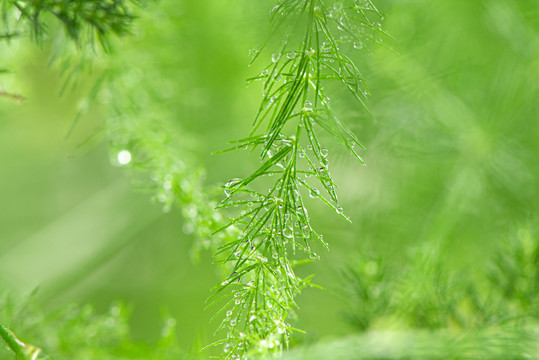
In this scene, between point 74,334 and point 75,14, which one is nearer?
point 75,14

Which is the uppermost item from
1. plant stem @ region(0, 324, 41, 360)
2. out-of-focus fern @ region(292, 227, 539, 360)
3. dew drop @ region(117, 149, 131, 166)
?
dew drop @ region(117, 149, 131, 166)

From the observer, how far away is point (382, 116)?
576 millimetres

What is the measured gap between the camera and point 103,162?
3.38ft

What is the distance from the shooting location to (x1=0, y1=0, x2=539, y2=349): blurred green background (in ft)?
1.66

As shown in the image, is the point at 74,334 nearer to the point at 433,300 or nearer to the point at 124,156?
the point at 124,156

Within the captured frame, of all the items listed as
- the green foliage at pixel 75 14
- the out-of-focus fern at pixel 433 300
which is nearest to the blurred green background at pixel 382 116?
the out-of-focus fern at pixel 433 300

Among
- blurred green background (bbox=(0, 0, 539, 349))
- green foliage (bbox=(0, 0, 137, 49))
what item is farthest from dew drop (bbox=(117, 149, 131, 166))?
green foliage (bbox=(0, 0, 137, 49))

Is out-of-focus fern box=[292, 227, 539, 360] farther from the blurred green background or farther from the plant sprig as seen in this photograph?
the plant sprig

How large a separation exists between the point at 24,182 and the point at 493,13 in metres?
0.87

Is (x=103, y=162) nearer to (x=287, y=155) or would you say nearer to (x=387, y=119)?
(x=387, y=119)

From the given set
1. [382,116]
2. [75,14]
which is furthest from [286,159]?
[382,116]

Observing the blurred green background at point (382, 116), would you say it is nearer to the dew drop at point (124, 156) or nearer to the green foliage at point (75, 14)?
the dew drop at point (124, 156)

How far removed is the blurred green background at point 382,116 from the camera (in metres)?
0.51

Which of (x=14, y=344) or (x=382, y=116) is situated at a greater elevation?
(x=382, y=116)
